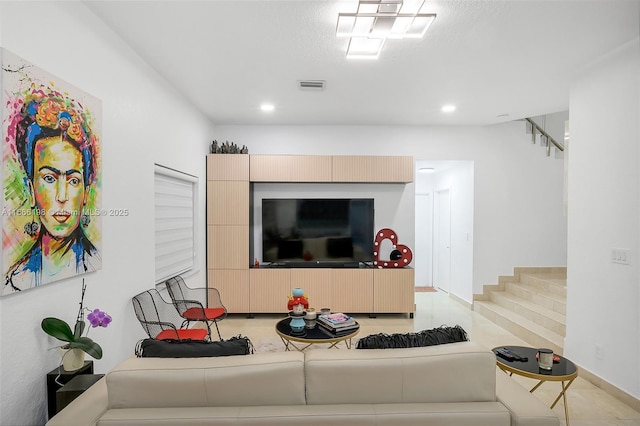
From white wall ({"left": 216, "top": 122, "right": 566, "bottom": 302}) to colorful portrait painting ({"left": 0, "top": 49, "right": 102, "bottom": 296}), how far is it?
3.24 metres

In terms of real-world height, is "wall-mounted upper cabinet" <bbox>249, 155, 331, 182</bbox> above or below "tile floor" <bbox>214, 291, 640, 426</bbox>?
above

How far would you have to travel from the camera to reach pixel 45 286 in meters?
2.05

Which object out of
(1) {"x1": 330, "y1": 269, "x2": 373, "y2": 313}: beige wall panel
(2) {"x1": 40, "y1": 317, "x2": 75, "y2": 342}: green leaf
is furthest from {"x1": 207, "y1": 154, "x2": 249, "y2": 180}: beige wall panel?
(2) {"x1": 40, "y1": 317, "x2": 75, "y2": 342}: green leaf

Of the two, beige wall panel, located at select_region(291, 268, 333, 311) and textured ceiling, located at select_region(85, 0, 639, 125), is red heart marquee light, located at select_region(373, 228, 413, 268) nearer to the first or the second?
beige wall panel, located at select_region(291, 268, 333, 311)

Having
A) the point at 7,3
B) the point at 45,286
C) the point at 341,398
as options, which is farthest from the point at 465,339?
the point at 7,3

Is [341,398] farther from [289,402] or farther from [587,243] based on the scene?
[587,243]

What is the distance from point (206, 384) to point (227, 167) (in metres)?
3.87

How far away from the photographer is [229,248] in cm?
507

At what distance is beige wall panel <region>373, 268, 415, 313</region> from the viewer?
508 centimetres

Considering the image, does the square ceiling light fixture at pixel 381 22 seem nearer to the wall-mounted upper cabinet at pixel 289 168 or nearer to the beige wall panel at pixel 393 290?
the wall-mounted upper cabinet at pixel 289 168

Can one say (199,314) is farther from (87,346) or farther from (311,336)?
(87,346)

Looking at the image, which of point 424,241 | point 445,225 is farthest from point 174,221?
point 424,241

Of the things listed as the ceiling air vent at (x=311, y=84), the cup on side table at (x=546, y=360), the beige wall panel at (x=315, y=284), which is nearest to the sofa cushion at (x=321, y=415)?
the cup on side table at (x=546, y=360)

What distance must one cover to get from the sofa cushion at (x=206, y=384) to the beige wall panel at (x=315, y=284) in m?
3.43
